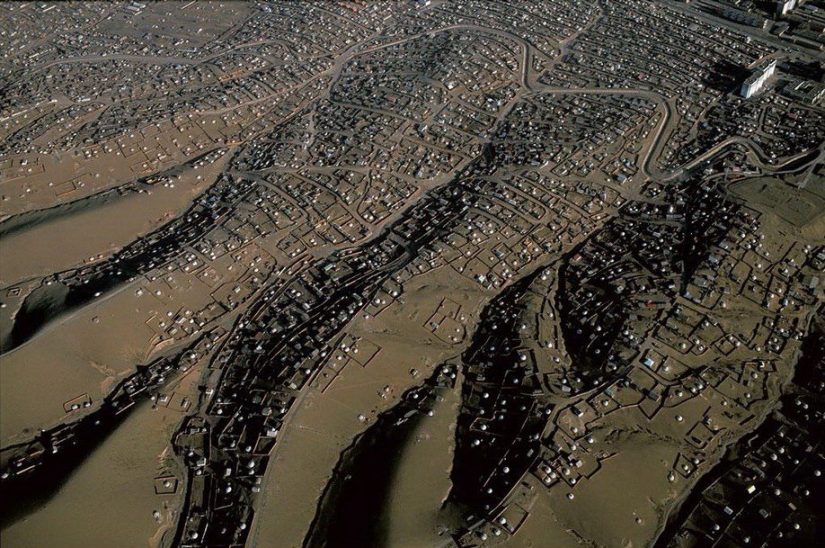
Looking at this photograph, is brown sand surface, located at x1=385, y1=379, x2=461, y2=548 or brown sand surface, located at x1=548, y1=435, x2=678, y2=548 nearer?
brown sand surface, located at x1=385, y1=379, x2=461, y2=548

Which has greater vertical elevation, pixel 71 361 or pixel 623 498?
pixel 623 498

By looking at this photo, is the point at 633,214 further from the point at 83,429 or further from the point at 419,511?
the point at 83,429

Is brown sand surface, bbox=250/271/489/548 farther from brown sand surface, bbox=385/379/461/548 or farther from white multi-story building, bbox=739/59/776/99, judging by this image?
white multi-story building, bbox=739/59/776/99

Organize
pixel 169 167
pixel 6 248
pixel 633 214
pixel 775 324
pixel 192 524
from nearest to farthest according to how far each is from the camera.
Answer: pixel 192 524, pixel 775 324, pixel 6 248, pixel 633 214, pixel 169 167

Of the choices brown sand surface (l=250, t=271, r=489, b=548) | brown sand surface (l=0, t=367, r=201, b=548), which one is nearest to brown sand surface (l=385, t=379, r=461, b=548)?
brown sand surface (l=250, t=271, r=489, b=548)

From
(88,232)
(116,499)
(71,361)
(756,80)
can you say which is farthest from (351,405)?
(756,80)

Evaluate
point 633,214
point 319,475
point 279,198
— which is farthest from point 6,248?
point 633,214

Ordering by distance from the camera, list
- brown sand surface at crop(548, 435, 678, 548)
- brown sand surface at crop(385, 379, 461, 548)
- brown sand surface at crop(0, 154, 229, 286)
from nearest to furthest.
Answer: brown sand surface at crop(385, 379, 461, 548) < brown sand surface at crop(548, 435, 678, 548) < brown sand surface at crop(0, 154, 229, 286)

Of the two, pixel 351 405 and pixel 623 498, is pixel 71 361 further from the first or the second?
pixel 623 498
